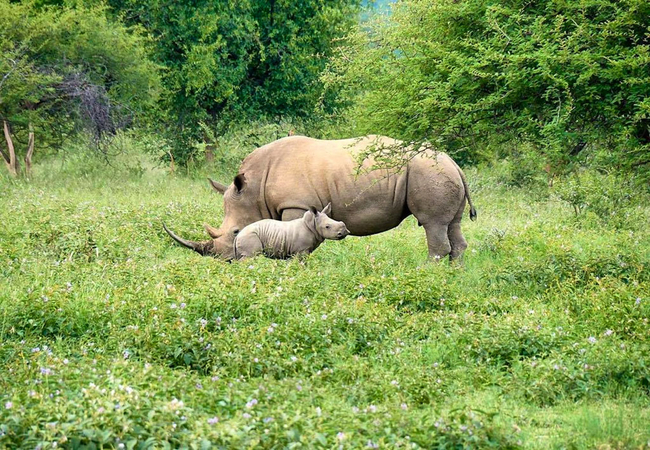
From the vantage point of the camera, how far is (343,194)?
1015 centimetres

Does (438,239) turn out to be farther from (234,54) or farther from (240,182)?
(234,54)

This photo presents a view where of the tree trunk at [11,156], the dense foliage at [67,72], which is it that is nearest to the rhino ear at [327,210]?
the dense foliage at [67,72]

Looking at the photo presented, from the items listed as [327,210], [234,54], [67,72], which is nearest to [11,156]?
[67,72]

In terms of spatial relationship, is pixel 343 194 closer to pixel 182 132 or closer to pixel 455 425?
pixel 455 425

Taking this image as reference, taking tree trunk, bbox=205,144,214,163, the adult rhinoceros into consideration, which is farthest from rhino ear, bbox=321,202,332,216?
tree trunk, bbox=205,144,214,163

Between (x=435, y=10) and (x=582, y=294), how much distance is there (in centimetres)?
347

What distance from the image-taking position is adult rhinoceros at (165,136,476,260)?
9945mm

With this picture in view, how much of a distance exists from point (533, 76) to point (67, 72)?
1169 cm

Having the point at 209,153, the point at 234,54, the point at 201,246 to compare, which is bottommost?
the point at 209,153

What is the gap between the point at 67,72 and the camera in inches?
671

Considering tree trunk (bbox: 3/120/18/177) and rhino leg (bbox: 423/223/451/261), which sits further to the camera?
tree trunk (bbox: 3/120/18/177)

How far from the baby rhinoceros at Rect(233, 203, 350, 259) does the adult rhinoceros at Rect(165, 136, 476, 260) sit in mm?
409

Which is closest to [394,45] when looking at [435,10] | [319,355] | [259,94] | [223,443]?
[435,10]

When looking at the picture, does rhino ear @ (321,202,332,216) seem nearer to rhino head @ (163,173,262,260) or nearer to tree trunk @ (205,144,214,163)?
rhino head @ (163,173,262,260)
